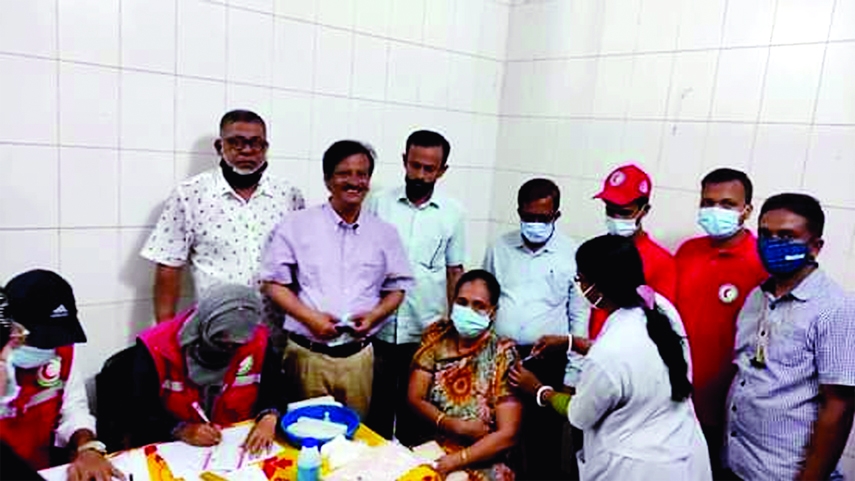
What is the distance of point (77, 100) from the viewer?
2.27 m

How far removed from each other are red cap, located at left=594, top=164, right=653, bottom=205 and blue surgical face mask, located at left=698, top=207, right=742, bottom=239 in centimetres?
24

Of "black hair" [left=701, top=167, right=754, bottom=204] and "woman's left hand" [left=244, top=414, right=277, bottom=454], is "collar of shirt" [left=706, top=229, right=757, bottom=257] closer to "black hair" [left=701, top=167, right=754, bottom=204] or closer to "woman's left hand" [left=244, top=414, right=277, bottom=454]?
"black hair" [left=701, top=167, right=754, bottom=204]

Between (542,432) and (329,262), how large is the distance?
3.81 ft

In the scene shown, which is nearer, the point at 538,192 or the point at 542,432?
the point at 538,192

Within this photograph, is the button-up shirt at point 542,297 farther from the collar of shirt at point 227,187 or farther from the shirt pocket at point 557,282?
the collar of shirt at point 227,187

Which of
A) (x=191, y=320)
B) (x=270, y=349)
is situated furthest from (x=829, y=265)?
(x=191, y=320)

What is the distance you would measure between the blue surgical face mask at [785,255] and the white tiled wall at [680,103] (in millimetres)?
726

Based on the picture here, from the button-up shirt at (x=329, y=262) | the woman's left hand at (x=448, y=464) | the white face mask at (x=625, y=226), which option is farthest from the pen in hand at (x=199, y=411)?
the white face mask at (x=625, y=226)

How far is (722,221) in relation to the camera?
6.91 feet

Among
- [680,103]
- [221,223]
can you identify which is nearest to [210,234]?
[221,223]

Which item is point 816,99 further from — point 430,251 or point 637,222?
point 430,251

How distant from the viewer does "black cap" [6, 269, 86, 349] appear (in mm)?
1609

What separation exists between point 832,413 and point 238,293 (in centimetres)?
164

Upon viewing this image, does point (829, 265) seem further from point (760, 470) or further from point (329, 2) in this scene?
point (329, 2)
